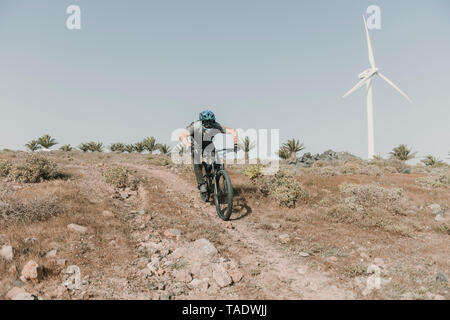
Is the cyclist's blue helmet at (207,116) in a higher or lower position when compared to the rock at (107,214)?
higher

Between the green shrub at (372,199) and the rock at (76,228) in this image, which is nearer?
the rock at (76,228)

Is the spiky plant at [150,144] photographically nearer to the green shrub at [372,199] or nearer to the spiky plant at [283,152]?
the spiky plant at [283,152]

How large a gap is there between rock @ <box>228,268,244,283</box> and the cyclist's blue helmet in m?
4.62

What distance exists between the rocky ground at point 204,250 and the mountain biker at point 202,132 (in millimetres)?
2167

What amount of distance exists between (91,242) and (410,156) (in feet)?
145

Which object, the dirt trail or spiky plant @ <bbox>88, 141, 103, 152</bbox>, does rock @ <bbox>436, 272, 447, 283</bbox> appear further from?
spiky plant @ <bbox>88, 141, 103, 152</bbox>

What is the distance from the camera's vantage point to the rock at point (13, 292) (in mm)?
3816

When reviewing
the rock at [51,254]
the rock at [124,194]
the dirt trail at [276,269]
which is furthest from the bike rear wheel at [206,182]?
the rock at [51,254]

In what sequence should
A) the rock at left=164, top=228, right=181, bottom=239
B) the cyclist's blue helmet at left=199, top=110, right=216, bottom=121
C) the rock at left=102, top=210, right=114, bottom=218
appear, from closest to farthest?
the rock at left=164, top=228, right=181, bottom=239 → the rock at left=102, top=210, right=114, bottom=218 → the cyclist's blue helmet at left=199, top=110, right=216, bottom=121

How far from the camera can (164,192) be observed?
10680 millimetres

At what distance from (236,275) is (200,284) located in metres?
0.69

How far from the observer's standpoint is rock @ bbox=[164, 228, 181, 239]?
256 inches

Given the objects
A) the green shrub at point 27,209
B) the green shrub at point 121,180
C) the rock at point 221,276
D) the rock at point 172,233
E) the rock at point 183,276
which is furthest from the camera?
the green shrub at point 121,180

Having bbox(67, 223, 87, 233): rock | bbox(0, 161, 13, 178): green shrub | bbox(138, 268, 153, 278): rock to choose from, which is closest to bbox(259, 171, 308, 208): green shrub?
bbox(138, 268, 153, 278): rock
